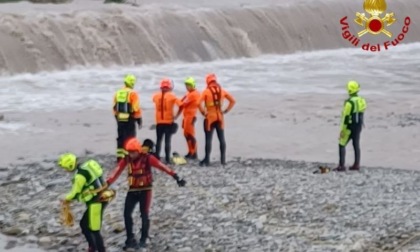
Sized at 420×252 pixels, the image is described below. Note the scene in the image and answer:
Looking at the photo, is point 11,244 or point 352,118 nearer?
point 11,244

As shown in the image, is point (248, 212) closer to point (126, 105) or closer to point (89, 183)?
point (89, 183)

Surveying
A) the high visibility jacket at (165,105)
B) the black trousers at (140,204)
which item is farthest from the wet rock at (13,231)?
the high visibility jacket at (165,105)

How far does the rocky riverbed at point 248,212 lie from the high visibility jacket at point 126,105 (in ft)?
3.50

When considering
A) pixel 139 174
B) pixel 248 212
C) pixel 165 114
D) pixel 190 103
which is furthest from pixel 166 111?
pixel 139 174

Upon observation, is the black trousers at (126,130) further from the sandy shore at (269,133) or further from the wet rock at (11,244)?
the wet rock at (11,244)

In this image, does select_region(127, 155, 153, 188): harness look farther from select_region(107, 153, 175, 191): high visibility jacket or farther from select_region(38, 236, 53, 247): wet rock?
select_region(38, 236, 53, 247): wet rock

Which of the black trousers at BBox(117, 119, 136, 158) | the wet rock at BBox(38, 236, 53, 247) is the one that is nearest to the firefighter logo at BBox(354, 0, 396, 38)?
the black trousers at BBox(117, 119, 136, 158)

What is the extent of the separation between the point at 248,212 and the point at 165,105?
3.99 metres

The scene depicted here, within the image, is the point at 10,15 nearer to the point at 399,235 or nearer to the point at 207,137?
the point at 207,137

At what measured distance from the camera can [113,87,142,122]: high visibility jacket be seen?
50.6 ft

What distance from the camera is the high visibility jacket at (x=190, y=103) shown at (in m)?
16.5

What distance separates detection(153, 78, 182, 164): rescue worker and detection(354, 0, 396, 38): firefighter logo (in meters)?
30.0

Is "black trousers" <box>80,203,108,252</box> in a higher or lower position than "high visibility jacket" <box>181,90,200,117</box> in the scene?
lower

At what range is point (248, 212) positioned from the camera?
1264cm
